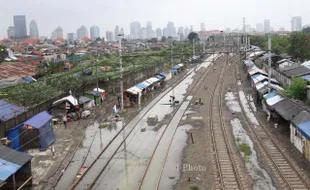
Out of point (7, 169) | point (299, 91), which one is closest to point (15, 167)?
point (7, 169)

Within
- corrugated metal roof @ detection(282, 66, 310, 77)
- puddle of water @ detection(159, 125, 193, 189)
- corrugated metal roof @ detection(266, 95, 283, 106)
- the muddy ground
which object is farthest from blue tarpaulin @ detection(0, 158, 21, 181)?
corrugated metal roof @ detection(282, 66, 310, 77)

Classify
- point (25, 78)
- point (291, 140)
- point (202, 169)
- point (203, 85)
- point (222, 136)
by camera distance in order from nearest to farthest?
point (202, 169)
point (291, 140)
point (222, 136)
point (25, 78)
point (203, 85)

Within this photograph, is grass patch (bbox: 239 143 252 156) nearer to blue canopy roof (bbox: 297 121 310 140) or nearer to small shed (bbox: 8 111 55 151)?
blue canopy roof (bbox: 297 121 310 140)

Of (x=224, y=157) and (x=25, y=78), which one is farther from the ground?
(x=25, y=78)

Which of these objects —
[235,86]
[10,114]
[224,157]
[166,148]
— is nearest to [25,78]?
[10,114]

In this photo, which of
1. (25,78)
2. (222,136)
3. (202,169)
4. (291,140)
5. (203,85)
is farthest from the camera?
(203,85)

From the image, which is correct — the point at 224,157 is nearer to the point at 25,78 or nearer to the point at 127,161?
the point at 127,161
